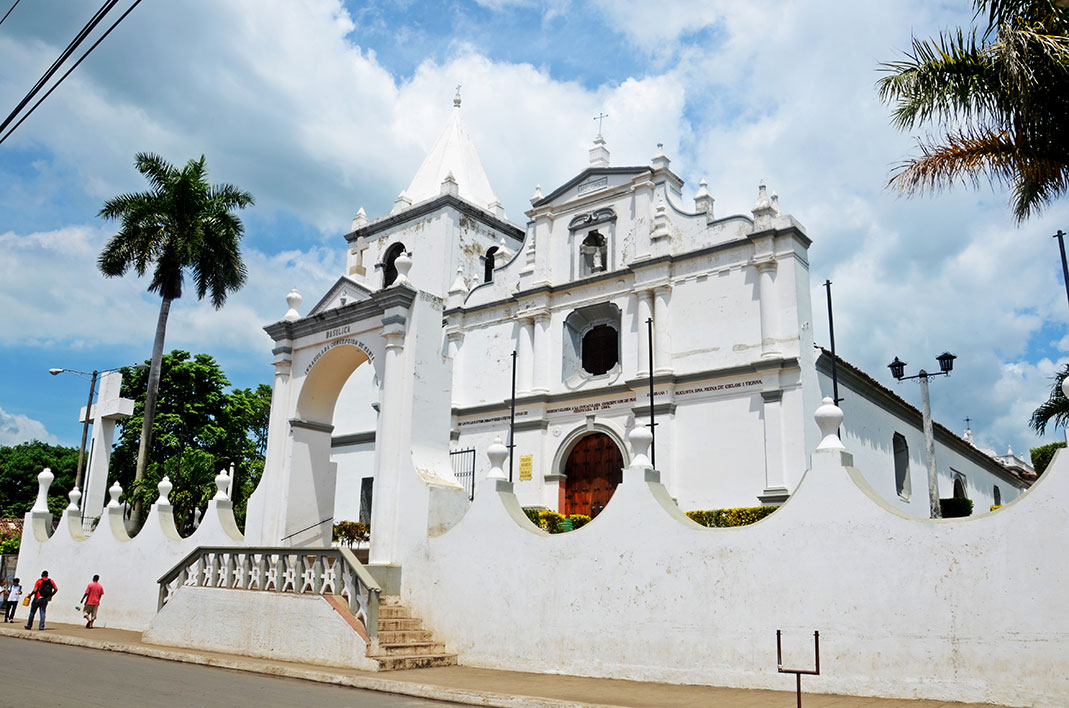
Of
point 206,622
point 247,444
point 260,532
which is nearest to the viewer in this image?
point 206,622

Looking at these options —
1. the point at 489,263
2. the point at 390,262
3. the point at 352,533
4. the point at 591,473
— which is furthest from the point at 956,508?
the point at 390,262

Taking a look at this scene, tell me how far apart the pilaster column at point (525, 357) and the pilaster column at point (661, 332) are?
4141mm

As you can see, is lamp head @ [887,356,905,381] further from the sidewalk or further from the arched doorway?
the sidewalk

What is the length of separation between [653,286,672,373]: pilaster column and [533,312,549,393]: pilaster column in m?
3.56

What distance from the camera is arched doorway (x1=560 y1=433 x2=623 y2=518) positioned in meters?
22.8

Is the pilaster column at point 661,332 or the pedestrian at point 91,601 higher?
the pilaster column at point 661,332

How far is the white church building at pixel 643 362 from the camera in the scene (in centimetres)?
2055

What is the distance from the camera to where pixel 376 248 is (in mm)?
32094

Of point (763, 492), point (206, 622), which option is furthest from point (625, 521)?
point (763, 492)

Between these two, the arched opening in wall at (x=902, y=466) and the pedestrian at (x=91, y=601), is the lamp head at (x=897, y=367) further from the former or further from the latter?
the pedestrian at (x=91, y=601)

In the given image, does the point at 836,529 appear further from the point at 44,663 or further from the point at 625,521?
the point at 44,663

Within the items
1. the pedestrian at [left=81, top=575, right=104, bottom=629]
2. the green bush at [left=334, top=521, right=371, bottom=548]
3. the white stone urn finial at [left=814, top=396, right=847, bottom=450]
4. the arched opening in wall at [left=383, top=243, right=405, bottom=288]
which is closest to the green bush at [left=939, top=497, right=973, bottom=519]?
the green bush at [left=334, top=521, right=371, bottom=548]

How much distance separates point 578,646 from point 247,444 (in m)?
32.4

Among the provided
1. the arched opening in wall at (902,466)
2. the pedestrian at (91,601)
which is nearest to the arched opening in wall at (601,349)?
the arched opening in wall at (902,466)
